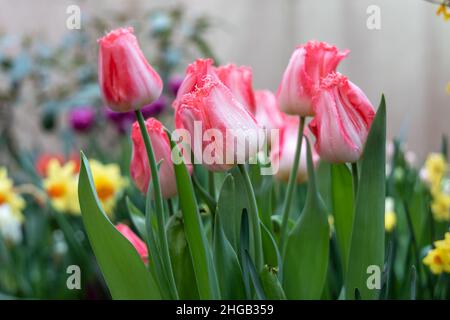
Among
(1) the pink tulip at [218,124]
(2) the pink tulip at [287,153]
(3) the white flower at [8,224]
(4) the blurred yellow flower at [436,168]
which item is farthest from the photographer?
(3) the white flower at [8,224]

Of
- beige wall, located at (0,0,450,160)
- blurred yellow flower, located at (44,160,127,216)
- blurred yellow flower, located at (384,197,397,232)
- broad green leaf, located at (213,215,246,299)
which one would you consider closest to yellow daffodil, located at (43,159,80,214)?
blurred yellow flower, located at (44,160,127,216)

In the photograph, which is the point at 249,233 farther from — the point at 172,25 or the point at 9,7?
the point at 9,7

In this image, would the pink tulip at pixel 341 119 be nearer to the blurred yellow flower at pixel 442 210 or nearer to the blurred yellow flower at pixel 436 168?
the blurred yellow flower at pixel 442 210

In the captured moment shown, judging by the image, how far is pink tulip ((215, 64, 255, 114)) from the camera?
343 mm

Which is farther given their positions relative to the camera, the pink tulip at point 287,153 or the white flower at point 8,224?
the white flower at point 8,224

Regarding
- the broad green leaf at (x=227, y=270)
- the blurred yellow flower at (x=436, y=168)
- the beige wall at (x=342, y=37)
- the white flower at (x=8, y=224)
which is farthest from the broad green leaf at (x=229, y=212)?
the beige wall at (x=342, y=37)

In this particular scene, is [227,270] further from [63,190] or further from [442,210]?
[63,190]

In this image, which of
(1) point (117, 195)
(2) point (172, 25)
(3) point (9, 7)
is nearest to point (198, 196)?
(1) point (117, 195)

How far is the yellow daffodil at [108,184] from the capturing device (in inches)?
30.2

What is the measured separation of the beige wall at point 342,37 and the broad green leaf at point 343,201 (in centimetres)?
162

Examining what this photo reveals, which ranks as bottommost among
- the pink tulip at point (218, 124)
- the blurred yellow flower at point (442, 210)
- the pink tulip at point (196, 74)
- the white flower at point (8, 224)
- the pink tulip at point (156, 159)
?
the white flower at point (8, 224)

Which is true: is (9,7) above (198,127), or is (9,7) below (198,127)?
above

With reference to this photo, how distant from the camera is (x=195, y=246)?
304mm

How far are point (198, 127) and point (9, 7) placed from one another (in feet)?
6.60
